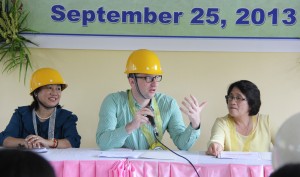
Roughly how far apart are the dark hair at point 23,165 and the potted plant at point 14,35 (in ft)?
10.0

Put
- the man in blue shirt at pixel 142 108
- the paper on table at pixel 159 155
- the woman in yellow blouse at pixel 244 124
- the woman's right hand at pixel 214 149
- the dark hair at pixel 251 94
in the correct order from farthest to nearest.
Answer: the dark hair at pixel 251 94 < the woman in yellow blouse at pixel 244 124 < the man in blue shirt at pixel 142 108 < the woman's right hand at pixel 214 149 < the paper on table at pixel 159 155

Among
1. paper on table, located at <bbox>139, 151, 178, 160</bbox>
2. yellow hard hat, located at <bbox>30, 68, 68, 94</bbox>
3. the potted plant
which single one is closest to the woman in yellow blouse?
paper on table, located at <bbox>139, 151, 178, 160</bbox>

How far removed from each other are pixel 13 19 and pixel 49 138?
1146 millimetres

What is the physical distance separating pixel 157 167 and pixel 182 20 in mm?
1692

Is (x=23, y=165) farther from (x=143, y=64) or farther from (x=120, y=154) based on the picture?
(x=143, y=64)

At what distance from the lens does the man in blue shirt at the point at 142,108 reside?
309cm

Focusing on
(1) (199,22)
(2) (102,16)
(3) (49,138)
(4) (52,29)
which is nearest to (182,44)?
(1) (199,22)

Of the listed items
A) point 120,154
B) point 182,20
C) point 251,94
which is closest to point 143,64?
point 120,154

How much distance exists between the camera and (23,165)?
1.02 m

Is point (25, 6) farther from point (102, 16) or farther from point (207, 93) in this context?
point (207, 93)

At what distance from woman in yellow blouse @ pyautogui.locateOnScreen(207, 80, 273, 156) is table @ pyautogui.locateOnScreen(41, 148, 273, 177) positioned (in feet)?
1.99

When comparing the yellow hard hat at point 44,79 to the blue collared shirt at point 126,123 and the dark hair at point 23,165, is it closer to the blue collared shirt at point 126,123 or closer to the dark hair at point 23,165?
the blue collared shirt at point 126,123

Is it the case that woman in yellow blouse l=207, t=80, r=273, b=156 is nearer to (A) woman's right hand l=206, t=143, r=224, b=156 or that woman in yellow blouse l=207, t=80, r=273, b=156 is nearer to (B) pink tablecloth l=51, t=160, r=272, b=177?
(A) woman's right hand l=206, t=143, r=224, b=156

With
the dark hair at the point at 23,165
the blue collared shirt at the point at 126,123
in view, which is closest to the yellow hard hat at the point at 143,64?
the blue collared shirt at the point at 126,123
